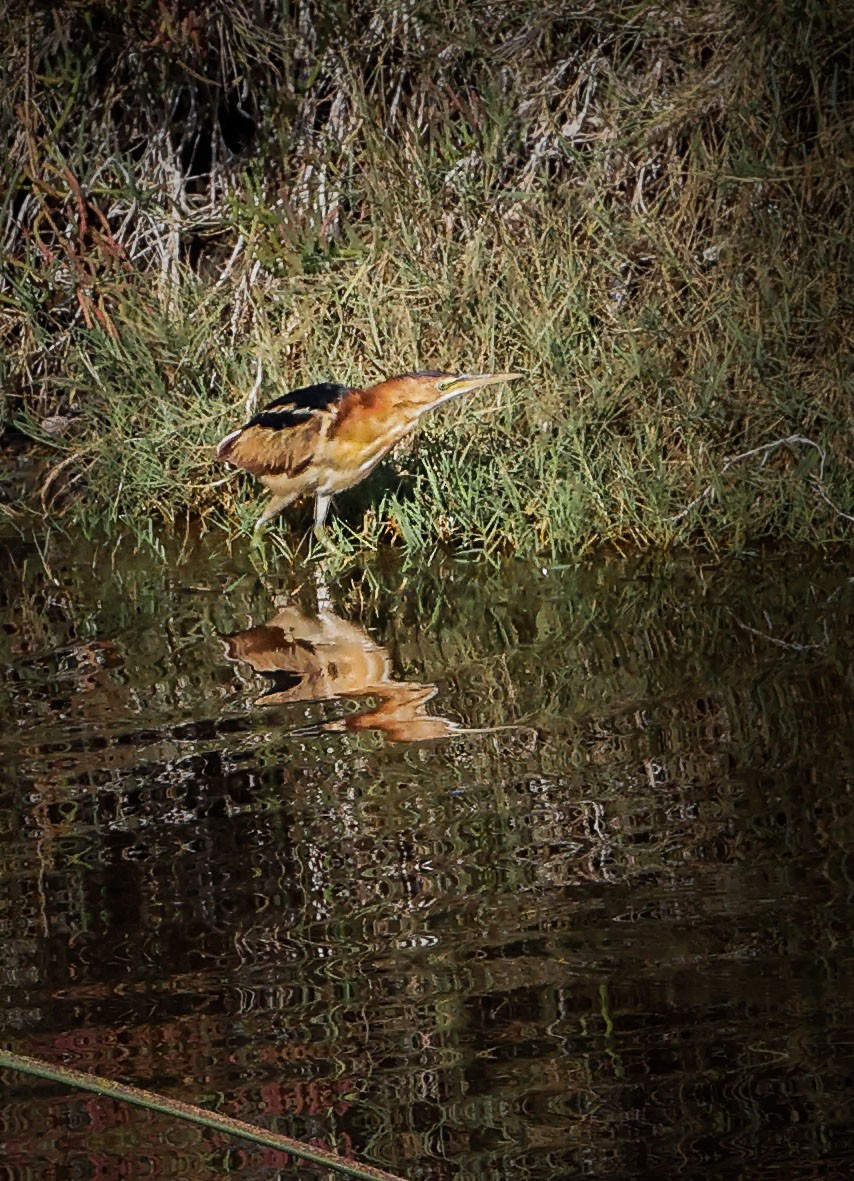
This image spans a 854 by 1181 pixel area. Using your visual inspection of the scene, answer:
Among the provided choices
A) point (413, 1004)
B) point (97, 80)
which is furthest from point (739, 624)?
point (97, 80)

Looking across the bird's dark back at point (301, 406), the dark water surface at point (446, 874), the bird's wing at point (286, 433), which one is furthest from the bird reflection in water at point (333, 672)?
the bird's dark back at point (301, 406)

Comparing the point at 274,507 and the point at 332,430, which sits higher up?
the point at 332,430

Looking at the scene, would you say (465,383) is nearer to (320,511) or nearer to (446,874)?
(320,511)

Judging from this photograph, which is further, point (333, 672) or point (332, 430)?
point (332, 430)

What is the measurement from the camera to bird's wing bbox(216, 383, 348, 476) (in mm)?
7418

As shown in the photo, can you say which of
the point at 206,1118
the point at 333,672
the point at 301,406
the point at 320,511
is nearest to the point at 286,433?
the point at 301,406

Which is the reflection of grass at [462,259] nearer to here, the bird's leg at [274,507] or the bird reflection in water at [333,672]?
the bird's leg at [274,507]

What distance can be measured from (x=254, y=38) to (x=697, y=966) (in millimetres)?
6569

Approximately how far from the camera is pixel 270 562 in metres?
7.86

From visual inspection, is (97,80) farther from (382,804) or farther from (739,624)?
(382,804)

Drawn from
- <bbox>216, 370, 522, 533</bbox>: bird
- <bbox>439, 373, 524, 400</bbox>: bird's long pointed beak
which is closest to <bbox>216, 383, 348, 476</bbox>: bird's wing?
<bbox>216, 370, 522, 533</bbox>: bird

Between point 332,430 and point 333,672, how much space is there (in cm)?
140

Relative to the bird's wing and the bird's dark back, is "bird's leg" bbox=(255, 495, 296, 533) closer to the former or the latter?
the bird's wing

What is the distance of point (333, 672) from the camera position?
627 centimetres
